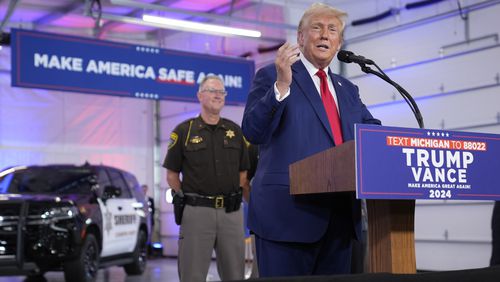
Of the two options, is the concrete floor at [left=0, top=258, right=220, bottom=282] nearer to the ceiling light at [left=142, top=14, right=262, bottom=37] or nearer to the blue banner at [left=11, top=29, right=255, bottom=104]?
the blue banner at [left=11, top=29, right=255, bottom=104]

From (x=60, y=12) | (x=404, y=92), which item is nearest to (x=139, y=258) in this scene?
(x=60, y=12)

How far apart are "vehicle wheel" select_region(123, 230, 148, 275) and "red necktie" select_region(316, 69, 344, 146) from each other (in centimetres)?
946

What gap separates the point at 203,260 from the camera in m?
5.67

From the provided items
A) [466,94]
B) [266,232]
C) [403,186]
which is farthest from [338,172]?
[466,94]

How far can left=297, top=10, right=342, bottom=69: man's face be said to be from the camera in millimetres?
3369

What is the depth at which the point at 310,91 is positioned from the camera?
Answer: 3.32 meters

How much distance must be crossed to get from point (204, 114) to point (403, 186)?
3.64 metres

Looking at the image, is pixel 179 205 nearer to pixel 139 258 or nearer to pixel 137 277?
pixel 137 277

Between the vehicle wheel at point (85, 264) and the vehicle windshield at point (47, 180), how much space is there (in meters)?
0.77

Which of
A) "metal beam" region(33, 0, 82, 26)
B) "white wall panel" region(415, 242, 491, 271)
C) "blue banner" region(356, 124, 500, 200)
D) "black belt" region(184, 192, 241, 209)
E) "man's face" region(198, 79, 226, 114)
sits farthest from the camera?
"metal beam" region(33, 0, 82, 26)

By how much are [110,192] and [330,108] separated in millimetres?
8006

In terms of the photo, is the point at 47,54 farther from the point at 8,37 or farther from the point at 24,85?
A: the point at 8,37

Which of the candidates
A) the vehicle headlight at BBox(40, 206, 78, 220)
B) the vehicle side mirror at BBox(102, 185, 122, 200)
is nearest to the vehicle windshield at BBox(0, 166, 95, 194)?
the vehicle side mirror at BBox(102, 185, 122, 200)

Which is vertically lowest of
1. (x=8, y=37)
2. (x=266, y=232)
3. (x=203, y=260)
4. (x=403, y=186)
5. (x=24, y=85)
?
(x=203, y=260)
